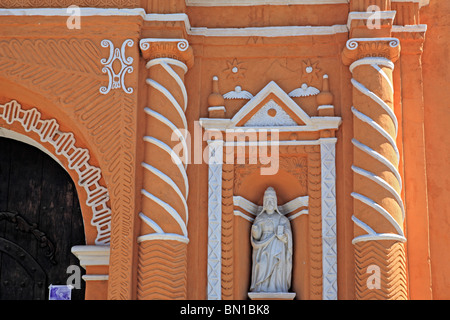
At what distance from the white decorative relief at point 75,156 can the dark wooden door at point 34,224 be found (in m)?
0.38

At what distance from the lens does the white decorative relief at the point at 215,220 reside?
9.51 metres

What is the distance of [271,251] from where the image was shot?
9.62 meters

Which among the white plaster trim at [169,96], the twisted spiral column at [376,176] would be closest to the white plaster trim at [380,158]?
the twisted spiral column at [376,176]

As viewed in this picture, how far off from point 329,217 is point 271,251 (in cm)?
65

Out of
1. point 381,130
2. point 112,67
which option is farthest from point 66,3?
point 381,130

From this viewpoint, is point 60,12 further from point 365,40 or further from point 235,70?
point 365,40

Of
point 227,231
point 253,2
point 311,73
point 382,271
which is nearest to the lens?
point 382,271

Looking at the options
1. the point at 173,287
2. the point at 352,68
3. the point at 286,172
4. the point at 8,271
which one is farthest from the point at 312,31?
the point at 8,271

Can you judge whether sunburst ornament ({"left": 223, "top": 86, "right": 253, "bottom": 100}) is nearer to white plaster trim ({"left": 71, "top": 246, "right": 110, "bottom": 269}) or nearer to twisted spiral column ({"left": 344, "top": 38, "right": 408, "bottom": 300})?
twisted spiral column ({"left": 344, "top": 38, "right": 408, "bottom": 300})

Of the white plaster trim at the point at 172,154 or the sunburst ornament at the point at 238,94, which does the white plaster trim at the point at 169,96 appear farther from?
the sunburst ornament at the point at 238,94

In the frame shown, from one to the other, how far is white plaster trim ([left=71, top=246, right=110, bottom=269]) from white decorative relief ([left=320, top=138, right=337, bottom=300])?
210 cm

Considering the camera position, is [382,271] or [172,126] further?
[172,126]

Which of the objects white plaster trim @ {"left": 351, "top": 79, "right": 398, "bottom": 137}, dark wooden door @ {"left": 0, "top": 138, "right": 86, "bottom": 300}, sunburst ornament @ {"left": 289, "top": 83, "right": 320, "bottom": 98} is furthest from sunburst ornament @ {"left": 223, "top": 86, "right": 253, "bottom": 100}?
dark wooden door @ {"left": 0, "top": 138, "right": 86, "bottom": 300}

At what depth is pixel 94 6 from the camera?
32.5ft
